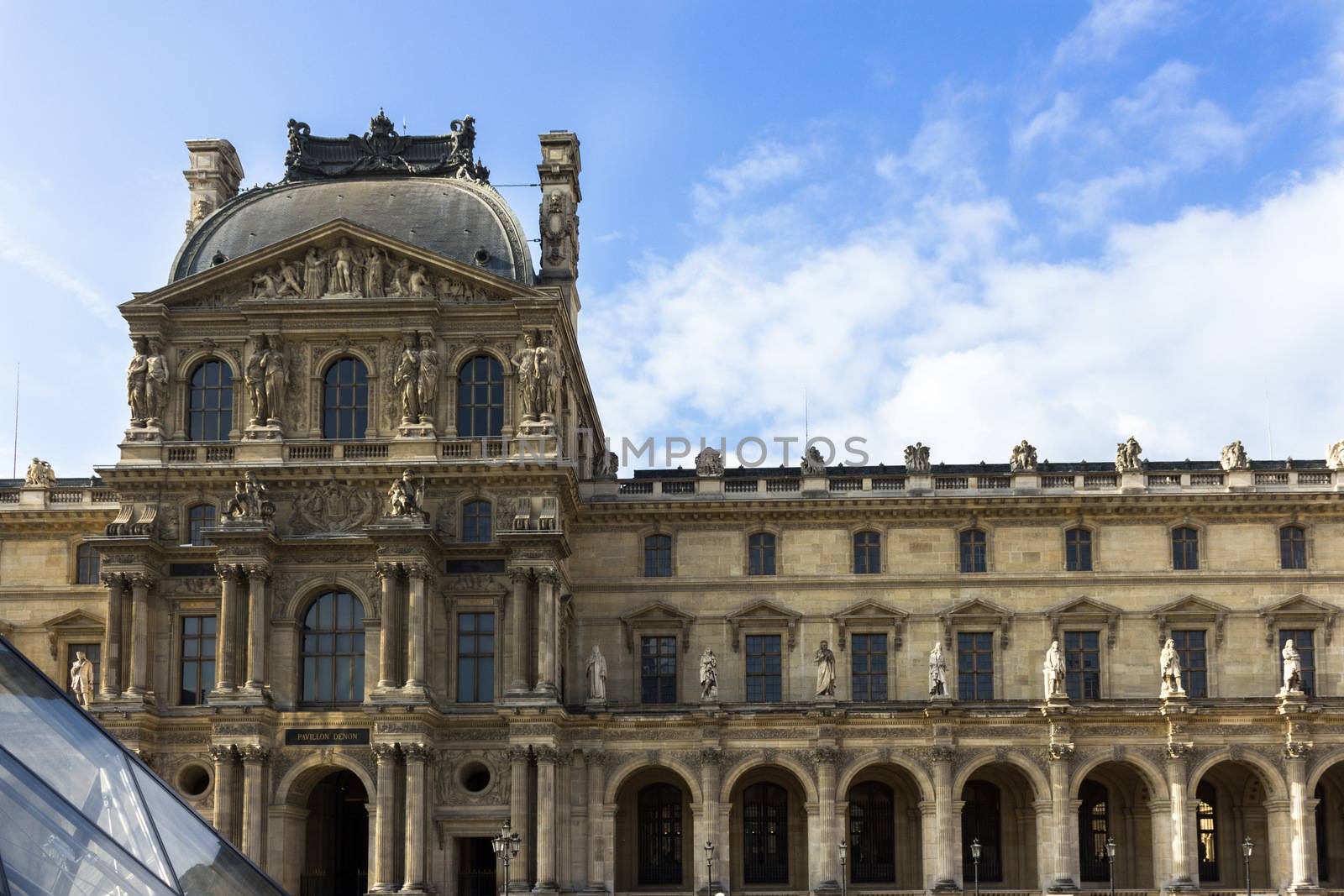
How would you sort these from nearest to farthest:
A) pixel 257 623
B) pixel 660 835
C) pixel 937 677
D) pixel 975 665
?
pixel 257 623
pixel 937 677
pixel 660 835
pixel 975 665

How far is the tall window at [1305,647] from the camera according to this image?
198ft

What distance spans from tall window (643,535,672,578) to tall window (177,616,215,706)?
14974mm

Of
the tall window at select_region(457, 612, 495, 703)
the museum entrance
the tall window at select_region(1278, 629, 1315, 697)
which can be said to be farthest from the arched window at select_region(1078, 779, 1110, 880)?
the museum entrance

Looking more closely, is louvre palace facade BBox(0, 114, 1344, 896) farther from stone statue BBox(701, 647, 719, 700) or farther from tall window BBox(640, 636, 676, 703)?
stone statue BBox(701, 647, 719, 700)

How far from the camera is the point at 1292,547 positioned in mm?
61531

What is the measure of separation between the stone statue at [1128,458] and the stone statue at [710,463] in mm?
13996

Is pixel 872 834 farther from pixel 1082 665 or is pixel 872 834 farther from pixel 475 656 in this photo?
pixel 475 656


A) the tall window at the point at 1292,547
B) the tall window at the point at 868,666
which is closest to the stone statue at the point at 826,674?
the tall window at the point at 868,666

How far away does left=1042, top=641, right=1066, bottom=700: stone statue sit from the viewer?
57.5 meters

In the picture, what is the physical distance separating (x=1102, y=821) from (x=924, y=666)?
8.16 m

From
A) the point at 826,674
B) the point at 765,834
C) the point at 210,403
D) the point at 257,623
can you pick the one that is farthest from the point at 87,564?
the point at 826,674

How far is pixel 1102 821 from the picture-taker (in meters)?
61.1

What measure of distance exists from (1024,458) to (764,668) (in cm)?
1180

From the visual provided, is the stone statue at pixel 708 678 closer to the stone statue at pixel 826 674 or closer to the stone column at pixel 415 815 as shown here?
the stone statue at pixel 826 674
